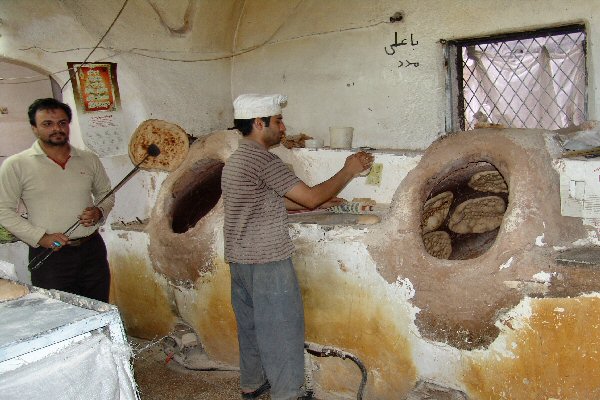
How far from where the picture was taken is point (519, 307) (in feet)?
9.30

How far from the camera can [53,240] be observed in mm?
3578

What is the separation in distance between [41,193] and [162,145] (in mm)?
1189

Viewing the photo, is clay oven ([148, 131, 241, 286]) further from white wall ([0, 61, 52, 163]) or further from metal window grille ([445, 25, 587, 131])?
white wall ([0, 61, 52, 163])

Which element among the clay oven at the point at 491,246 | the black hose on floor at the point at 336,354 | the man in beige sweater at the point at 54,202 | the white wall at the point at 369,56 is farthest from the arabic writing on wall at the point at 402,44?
the man in beige sweater at the point at 54,202

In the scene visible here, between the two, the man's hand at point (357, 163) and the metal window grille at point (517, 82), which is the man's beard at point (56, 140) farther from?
the metal window grille at point (517, 82)

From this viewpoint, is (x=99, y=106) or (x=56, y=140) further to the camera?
(x=99, y=106)

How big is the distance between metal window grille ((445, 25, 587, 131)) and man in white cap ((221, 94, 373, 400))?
6.89ft

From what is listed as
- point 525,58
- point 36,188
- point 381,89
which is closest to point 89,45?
point 36,188

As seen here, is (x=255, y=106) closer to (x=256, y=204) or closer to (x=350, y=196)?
(x=256, y=204)

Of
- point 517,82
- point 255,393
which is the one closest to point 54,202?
point 255,393

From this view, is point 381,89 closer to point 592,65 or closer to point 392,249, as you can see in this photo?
point 592,65

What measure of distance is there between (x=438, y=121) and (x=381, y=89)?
647mm

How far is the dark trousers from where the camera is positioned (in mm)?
3752

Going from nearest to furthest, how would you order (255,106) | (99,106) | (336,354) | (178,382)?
(255,106), (336,354), (178,382), (99,106)
